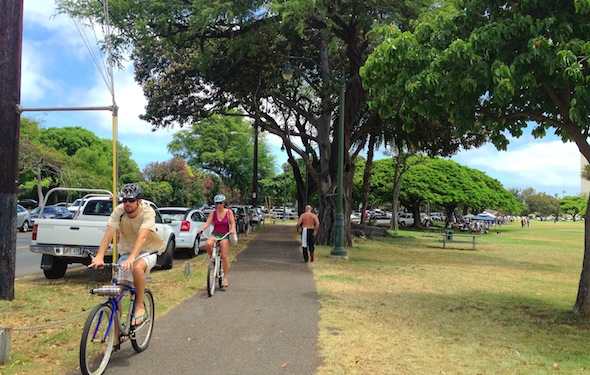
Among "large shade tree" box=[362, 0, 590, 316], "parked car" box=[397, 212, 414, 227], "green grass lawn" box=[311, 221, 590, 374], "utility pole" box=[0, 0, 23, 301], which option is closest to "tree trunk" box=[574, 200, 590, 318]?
"large shade tree" box=[362, 0, 590, 316]

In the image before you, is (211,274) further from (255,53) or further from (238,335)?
(255,53)

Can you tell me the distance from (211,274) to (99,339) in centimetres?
410

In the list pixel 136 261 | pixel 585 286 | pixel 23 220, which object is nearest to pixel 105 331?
pixel 136 261

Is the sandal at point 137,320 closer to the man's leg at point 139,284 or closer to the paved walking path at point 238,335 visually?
the man's leg at point 139,284

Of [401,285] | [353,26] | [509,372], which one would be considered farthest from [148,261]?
[353,26]

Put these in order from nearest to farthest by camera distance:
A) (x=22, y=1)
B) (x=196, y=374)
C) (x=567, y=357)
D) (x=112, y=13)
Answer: (x=196, y=374) → (x=567, y=357) → (x=22, y=1) → (x=112, y=13)

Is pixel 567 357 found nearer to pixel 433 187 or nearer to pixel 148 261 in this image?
pixel 148 261

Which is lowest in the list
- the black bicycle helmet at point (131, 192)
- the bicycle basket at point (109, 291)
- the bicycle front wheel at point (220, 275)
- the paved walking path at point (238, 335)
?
the paved walking path at point (238, 335)

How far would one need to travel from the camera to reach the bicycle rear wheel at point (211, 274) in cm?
862

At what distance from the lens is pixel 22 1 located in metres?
7.71

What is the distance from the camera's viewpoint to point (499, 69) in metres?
6.53

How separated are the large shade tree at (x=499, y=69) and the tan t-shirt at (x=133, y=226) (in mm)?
4476

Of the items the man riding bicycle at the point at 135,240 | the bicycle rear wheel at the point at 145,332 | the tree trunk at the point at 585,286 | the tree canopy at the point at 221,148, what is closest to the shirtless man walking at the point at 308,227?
the tree trunk at the point at 585,286

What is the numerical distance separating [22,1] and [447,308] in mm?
8552
